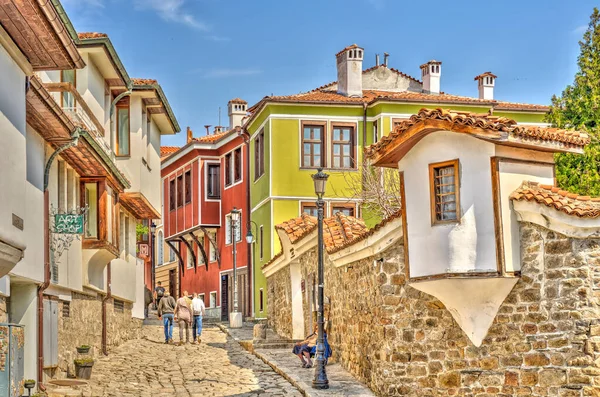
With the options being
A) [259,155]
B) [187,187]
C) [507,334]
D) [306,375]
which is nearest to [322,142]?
[259,155]

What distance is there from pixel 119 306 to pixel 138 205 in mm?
2621

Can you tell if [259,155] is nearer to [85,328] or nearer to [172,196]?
[172,196]

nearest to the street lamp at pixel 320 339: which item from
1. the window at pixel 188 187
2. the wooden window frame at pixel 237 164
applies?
the wooden window frame at pixel 237 164

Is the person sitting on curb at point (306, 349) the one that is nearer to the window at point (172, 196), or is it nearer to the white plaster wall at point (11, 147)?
the white plaster wall at point (11, 147)

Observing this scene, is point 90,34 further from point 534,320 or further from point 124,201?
point 534,320

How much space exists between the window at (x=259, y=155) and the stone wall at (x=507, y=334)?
1862cm

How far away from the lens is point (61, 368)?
17734 millimetres

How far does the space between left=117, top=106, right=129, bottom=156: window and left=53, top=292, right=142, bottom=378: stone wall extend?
361cm

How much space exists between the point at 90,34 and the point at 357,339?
8564mm

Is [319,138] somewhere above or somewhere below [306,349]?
above

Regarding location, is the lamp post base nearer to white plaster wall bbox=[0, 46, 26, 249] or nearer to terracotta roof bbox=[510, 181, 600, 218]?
terracotta roof bbox=[510, 181, 600, 218]

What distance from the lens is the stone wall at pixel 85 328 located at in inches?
706

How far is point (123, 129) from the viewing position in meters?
24.4

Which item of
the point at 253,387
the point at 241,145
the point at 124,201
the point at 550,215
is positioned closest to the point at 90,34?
the point at 124,201
